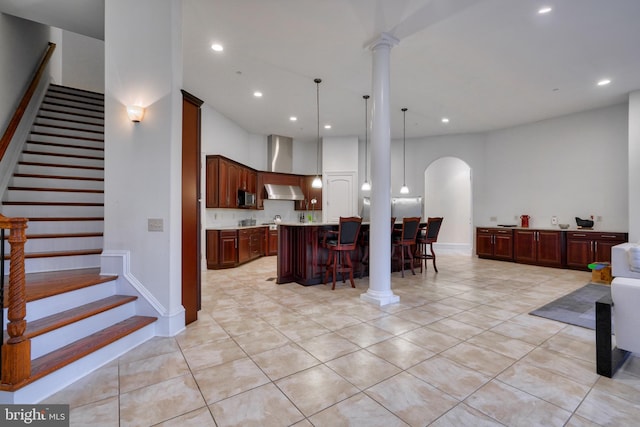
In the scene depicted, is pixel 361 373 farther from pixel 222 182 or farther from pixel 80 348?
pixel 222 182

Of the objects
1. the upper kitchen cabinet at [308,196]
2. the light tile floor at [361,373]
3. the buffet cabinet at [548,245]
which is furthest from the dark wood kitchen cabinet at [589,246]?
the upper kitchen cabinet at [308,196]

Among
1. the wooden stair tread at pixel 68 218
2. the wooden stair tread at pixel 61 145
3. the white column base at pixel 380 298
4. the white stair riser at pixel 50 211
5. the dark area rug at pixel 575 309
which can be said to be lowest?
the dark area rug at pixel 575 309

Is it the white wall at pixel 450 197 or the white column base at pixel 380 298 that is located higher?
the white wall at pixel 450 197

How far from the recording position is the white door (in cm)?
811

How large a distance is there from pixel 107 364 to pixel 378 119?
365cm

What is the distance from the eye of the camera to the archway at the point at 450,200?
8.73m

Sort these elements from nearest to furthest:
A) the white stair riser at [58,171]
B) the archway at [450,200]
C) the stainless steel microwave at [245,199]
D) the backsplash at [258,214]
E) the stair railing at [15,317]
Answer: the stair railing at [15,317]
the white stair riser at [58,171]
the backsplash at [258,214]
the stainless steel microwave at [245,199]
the archway at [450,200]

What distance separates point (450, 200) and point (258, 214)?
19.5ft

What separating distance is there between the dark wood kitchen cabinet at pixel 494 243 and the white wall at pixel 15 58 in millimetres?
9188

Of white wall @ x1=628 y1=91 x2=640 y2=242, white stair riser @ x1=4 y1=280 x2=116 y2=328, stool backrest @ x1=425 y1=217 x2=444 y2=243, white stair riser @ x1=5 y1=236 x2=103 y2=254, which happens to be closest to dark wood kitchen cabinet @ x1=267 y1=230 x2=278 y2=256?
stool backrest @ x1=425 y1=217 x2=444 y2=243

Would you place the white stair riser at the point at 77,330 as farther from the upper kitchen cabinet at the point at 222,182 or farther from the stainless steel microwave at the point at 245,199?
the stainless steel microwave at the point at 245,199

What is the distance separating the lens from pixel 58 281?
8.16 ft

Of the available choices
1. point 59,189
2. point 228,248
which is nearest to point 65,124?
point 59,189

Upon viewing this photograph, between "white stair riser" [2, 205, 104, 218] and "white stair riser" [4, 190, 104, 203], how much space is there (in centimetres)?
20
